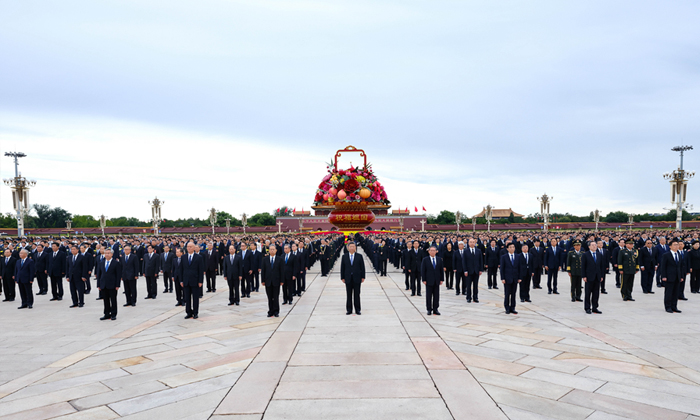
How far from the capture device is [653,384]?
19.0 ft

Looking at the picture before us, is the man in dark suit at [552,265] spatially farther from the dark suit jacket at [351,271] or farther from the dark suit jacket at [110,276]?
the dark suit jacket at [110,276]

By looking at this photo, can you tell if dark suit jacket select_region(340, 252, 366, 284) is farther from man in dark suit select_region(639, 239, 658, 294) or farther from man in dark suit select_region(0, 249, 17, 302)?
man in dark suit select_region(0, 249, 17, 302)

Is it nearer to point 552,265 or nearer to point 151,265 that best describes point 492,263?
point 552,265

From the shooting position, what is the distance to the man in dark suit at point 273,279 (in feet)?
34.9

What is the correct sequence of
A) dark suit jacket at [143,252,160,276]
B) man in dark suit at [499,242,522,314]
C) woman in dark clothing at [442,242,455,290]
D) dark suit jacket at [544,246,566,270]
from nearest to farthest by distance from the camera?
1. man in dark suit at [499,242,522,314]
2. dark suit jacket at [143,252,160,276]
3. dark suit jacket at [544,246,566,270]
4. woman in dark clothing at [442,242,455,290]

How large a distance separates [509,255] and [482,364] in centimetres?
519

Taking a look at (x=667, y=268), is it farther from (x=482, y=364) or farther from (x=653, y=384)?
(x=482, y=364)

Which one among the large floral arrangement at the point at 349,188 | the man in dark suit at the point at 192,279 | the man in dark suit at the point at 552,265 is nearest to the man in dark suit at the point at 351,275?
the man in dark suit at the point at 192,279

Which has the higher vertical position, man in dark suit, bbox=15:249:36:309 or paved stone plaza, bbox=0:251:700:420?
man in dark suit, bbox=15:249:36:309

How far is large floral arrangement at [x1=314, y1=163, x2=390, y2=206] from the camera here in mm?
46688

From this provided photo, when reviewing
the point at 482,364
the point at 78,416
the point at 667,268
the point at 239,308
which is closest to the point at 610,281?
the point at 667,268

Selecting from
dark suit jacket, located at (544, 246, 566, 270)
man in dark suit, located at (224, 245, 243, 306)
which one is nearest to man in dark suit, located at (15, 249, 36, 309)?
man in dark suit, located at (224, 245, 243, 306)

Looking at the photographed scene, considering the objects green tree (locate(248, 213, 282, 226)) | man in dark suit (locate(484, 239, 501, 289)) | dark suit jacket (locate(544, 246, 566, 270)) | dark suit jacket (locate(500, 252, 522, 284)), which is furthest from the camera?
green tree (locate(248, 213, 282, 226))

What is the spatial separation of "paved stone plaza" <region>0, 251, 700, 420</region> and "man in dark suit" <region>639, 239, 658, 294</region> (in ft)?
9.86
